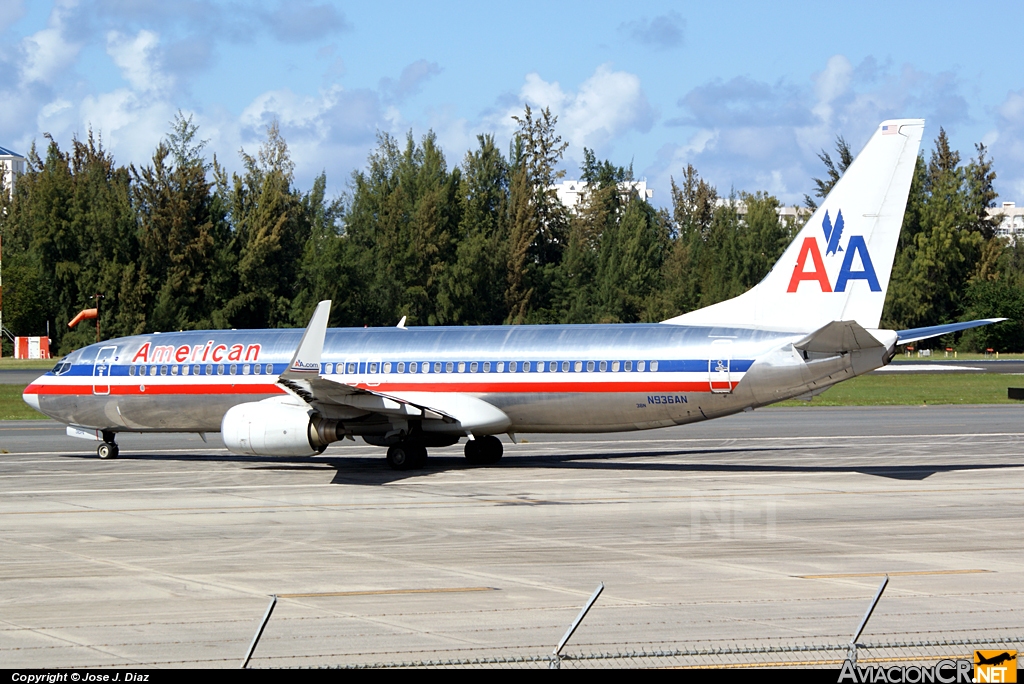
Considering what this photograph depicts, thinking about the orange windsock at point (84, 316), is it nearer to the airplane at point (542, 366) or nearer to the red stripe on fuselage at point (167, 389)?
the red stripe on fuselage at point (167, 389)

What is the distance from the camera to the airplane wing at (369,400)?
25516 millimetres

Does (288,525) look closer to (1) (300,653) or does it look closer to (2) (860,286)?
(1) (300,653)

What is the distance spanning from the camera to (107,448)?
33125mm

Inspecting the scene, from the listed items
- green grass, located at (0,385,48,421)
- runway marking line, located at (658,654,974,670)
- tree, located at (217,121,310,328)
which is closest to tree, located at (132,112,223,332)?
tree, located at (217,121,310,328)

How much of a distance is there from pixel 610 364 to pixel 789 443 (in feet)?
33.6

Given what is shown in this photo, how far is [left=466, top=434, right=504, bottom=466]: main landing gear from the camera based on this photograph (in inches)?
1216

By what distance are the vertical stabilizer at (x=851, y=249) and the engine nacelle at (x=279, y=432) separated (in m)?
10.4

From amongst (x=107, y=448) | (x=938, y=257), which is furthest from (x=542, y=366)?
(x=938, y=257)

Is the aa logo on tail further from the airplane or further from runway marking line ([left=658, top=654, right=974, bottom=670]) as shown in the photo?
runway marking line ([left=658, top=654, right=974, bottom=670])

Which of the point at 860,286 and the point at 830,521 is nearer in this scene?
the point at 830,521

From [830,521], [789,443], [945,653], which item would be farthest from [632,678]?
[789,443]

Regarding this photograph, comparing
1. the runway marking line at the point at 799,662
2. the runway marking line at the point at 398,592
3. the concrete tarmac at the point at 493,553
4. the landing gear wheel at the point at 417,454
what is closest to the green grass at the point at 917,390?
the concrete tarmac at the point at 493,553

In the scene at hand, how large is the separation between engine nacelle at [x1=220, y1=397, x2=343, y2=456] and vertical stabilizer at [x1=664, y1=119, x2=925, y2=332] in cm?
1038

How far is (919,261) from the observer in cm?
11650
